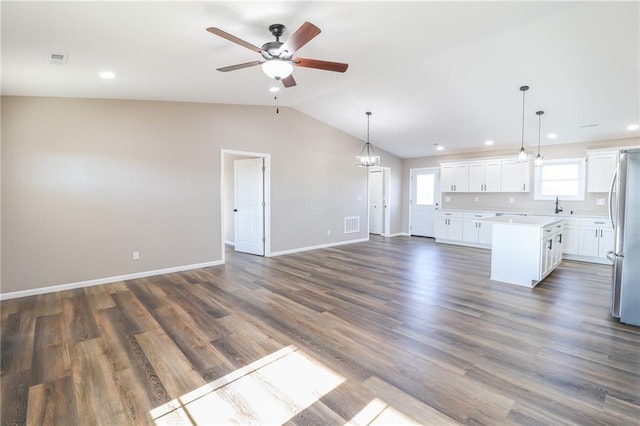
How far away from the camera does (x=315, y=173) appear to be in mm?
7211

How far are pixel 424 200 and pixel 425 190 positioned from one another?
12.0 inches

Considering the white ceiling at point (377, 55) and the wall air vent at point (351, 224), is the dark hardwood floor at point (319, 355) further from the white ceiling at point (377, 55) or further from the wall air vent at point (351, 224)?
the wall air vent at point (351, 224)

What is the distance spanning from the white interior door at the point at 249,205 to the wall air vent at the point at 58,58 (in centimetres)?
365

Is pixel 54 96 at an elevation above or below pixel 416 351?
above

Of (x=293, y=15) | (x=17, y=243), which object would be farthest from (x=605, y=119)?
(x=17, y=243)

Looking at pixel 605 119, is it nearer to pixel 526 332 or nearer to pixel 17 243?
pixel 526 332

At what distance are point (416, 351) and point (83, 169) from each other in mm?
4823

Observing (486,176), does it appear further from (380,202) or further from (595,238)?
(380,202)

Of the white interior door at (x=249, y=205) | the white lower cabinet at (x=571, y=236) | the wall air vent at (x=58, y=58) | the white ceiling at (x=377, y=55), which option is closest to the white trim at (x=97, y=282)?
the white interior door at (x=249, y=205)

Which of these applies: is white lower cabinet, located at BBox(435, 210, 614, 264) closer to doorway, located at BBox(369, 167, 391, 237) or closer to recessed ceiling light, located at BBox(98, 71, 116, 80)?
doorway, located at BBox(369, 167, 391, 237)

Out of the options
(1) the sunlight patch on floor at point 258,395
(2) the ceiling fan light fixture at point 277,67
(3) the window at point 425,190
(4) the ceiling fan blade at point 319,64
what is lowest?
(1) the sunlight patch on floor at point 258,395

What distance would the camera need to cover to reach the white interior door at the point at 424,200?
9.16 metres

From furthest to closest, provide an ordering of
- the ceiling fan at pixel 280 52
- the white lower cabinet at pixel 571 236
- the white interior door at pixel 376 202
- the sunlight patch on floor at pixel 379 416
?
the white interior door at pixel 376 202
the white lower cabinet at pixel 571 236
the ceiling fan at pixel 280 52
the sunlight patch on floor at pixel 379 416

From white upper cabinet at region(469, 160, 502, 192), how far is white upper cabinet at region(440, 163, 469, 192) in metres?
0.13
